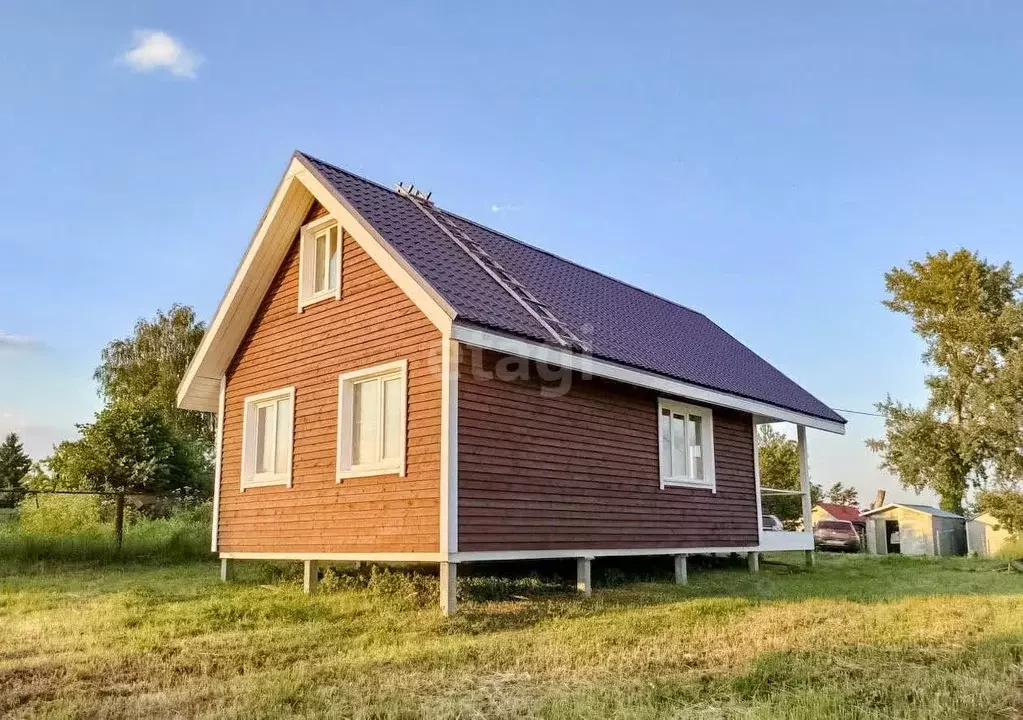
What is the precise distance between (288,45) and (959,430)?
1170 inches

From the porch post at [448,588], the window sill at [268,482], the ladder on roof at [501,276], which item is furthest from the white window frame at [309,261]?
the porch post at [448,588]

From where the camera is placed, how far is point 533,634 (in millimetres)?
8359

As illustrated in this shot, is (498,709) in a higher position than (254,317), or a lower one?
lower

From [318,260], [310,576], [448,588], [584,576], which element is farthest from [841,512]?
[448,588]

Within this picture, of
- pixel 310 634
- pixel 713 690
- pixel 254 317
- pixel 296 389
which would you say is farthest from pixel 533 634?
pixel 254 317

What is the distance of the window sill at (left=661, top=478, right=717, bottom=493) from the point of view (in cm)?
1325

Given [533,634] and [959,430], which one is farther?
[959,430]

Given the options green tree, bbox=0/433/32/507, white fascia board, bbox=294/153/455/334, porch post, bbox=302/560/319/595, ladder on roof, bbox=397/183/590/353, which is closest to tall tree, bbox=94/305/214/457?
green tree, bbox=0/433/32/507

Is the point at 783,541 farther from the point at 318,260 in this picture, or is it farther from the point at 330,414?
the point at 318,260

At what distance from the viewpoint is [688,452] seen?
46.1 ft

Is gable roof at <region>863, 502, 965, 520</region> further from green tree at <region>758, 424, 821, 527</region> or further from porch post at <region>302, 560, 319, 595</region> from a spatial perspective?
porch post at <region>302, 560, 319, 595</region>

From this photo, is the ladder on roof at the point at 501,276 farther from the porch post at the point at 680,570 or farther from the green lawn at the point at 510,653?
the porch post at the point at 680,570

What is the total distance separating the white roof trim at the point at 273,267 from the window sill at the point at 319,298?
0.95 meters

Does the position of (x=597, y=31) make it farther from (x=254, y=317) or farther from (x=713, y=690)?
(x=713, y=690)
